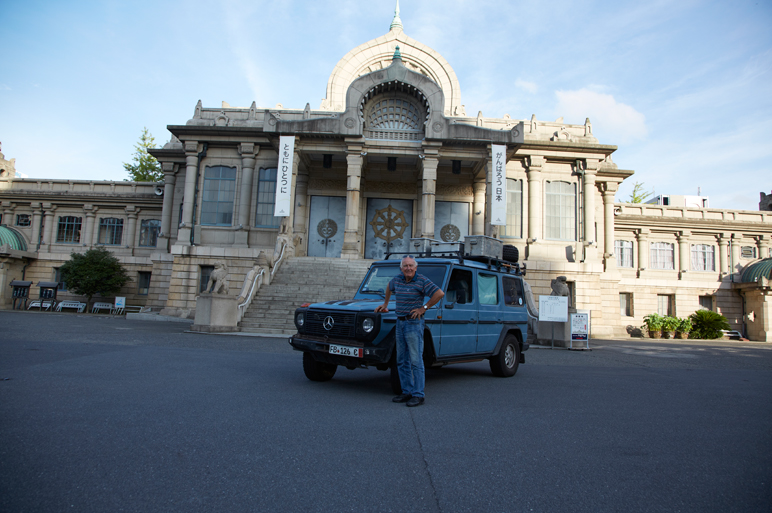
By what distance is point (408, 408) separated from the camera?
19.2ft

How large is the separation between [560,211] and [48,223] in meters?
36.0

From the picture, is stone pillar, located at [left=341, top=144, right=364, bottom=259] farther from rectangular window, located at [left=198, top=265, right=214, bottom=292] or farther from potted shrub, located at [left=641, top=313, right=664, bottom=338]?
potted shrub, located at [left=641, top=313, right=664, bottom=338]

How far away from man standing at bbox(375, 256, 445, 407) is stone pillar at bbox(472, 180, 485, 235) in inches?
804

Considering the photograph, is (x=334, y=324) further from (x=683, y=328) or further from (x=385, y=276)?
(x=683, y=328)

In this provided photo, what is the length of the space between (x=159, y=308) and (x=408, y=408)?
23.9 metres

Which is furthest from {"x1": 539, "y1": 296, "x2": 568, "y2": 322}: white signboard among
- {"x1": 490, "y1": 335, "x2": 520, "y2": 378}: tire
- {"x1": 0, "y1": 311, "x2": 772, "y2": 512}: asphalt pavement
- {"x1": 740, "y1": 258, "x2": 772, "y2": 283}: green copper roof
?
{"x1": 740, "y1": 258, "x2": 772, "y2": 283}: green copper roof

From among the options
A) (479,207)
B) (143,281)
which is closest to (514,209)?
(479,207)

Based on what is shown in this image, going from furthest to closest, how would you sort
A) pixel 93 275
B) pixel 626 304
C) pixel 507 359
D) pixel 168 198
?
pixel 626 304
pixel 168 198
pixel 93 275
pixel 507 359

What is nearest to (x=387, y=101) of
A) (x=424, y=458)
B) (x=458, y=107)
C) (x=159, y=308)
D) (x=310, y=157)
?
(x=310, y=157)

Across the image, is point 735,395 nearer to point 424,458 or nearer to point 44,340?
point 424,458

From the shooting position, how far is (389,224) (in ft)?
89.3

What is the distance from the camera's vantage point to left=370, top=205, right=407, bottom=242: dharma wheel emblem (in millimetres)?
27156

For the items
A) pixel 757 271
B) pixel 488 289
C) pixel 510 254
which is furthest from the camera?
pixel 757 271

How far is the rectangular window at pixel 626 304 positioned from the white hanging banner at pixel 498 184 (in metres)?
16.9
